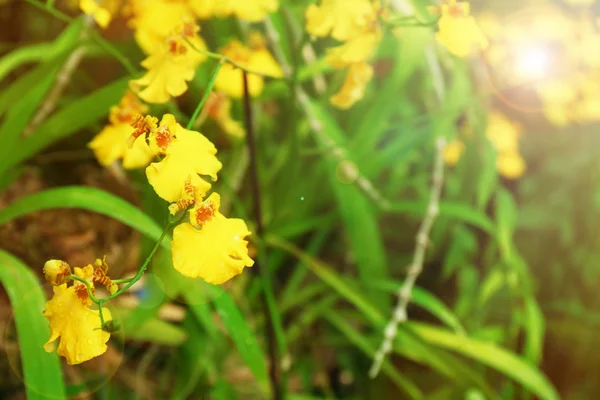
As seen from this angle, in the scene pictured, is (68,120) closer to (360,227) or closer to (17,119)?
(17,119)

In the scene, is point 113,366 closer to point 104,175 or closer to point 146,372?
point 146,372

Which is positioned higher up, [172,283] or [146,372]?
[172,283]

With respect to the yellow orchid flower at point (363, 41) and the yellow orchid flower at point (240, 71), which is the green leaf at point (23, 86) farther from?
the yellow orchid flower at point (363, 41)

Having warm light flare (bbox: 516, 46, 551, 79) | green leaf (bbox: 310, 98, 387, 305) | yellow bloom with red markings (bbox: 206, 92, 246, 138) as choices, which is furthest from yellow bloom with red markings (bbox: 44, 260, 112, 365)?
warm light flare (bbox: 516, 46, 551, 79)

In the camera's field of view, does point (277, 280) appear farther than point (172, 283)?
Yes

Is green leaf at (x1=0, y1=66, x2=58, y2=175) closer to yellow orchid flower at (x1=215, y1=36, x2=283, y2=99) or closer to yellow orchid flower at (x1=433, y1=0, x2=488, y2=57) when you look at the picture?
yellow orchid flower at (x1=215, y1=36, x2=283, y2=99)

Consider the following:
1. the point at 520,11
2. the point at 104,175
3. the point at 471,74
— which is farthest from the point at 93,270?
the point at 520,11
